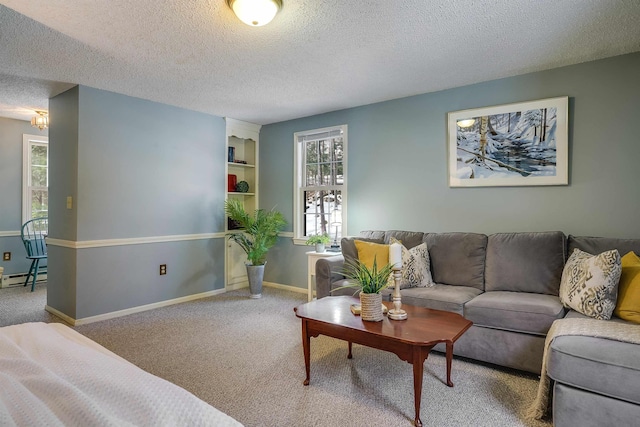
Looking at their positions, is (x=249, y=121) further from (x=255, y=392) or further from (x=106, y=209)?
(x=255, y=392)

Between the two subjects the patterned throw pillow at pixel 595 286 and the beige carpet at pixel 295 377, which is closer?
the beige carpet at pixel 295 377

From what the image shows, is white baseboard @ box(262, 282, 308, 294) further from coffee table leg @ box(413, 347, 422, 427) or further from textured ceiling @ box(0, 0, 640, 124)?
coffee table leg @ box(413, 347, 422, 427)

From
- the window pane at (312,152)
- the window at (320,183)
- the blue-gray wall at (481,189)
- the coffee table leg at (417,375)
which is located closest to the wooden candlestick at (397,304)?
the coffee table leg at (417,375)

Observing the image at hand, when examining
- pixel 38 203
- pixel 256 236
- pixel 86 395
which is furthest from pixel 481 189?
pixel 38 203

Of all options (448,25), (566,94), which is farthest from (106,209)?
(566,94)

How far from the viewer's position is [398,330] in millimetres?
1950

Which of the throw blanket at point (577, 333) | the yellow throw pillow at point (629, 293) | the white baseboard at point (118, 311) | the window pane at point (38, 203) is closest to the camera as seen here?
the throw blanket at point (577, 333)

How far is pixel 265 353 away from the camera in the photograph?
275 centimetres

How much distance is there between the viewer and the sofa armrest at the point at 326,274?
3352 mm

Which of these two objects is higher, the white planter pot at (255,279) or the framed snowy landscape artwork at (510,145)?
the framed snowy landscape artwork at (510,145)

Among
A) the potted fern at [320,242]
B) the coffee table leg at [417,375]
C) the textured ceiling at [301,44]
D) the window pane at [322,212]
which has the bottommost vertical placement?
the coffee table leg at [417,375]

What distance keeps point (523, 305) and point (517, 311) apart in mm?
61

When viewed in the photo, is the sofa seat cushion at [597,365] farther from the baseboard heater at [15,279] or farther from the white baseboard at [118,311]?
the baseboard heater at [15,279]

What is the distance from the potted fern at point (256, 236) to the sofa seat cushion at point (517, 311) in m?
2.65
